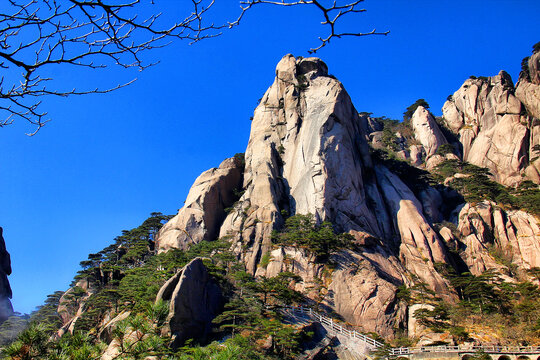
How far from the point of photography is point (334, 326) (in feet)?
80.7

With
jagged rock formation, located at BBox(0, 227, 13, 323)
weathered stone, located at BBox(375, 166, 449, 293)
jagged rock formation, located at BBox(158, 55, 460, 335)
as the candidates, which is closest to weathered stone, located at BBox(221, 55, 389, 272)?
jagged rock formation, located at BBox(158, 55, 460, 335)

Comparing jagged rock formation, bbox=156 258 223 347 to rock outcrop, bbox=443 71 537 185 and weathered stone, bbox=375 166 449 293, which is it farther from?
rock outcrop, bbox=443 71 537 185

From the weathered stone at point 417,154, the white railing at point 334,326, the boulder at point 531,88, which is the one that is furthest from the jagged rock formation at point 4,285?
the boulder at point 531,88

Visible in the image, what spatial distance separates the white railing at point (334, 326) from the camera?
2301 centimetres

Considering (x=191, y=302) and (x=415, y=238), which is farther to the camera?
(x=415, y=238)

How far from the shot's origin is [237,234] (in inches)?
1373

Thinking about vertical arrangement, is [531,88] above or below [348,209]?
above

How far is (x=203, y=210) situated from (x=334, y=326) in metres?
19.8

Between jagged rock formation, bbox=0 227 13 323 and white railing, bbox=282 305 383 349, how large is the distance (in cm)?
3085

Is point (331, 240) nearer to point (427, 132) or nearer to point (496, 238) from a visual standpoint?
point (496, 238)

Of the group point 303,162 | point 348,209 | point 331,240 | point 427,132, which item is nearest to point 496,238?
point 348,209

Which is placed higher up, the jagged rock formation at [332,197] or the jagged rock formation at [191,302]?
the jagged rock formation at [332,197]

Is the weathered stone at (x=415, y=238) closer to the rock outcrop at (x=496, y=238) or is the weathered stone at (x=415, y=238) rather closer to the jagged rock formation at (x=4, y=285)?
the rock outcrop at (x=496, y=238)

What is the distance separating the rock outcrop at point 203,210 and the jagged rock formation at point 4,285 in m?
16.0
